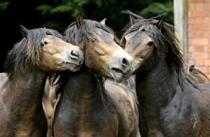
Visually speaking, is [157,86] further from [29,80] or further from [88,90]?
[29,80]

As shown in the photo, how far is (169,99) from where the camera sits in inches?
316

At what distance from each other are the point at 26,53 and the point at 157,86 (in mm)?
1303

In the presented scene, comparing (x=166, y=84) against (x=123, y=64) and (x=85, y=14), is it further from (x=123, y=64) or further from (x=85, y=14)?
(x=85, y=14)

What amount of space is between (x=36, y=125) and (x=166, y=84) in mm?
1322

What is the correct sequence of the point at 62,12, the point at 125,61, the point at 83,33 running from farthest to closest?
the point at 62,12 → the point at 83,33 → the point at 125,61

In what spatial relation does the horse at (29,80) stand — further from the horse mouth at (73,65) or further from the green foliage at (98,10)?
the green foliage at (98,10)

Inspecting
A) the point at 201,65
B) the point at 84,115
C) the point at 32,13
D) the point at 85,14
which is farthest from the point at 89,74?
the point at 32,13

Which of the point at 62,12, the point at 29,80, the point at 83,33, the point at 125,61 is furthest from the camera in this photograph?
the point at 62,12

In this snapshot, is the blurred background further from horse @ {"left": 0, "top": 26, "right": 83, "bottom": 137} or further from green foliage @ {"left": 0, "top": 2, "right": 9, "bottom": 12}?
horse @ {"left": 0, "top": 26, "right": 83, "bottom": 137}

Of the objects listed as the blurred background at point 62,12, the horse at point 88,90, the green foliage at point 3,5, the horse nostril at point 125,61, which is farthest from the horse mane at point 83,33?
the green foliage at point 3,5

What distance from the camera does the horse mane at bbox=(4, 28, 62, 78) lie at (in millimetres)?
7906

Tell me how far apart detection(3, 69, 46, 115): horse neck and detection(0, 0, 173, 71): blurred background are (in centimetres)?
616

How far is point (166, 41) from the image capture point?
8.04m

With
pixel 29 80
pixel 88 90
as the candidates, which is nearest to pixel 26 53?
pixel 29 80
